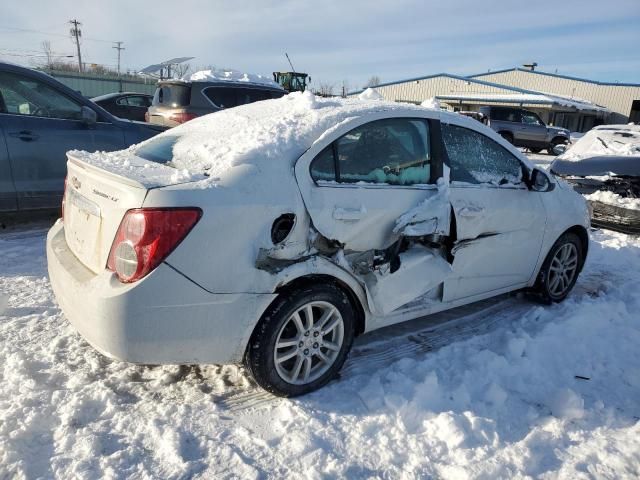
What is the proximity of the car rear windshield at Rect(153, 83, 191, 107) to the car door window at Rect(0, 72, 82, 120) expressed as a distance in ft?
13.4

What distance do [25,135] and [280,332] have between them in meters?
3.98

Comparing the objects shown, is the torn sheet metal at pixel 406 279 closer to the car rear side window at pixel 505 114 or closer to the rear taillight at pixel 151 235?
the rear taillight at pixel 151 235

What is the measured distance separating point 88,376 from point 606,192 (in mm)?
7561

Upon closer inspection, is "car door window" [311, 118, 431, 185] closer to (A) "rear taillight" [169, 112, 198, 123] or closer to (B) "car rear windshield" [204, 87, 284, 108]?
(A) "rear taillight" [169, 112, 198, 123]

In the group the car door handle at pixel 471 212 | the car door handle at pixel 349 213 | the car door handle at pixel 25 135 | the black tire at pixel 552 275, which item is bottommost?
the black tire at pixel 552 275

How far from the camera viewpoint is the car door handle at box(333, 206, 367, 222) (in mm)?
2797

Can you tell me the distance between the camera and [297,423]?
262 centimetres

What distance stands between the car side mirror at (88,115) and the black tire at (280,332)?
157 inches

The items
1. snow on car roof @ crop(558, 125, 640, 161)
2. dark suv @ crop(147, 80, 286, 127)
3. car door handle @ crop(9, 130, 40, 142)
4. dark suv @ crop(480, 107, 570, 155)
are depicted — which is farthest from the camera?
dark suv @ crop(480, 107, 570, 155)

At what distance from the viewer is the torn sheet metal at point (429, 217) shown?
307 centimetres

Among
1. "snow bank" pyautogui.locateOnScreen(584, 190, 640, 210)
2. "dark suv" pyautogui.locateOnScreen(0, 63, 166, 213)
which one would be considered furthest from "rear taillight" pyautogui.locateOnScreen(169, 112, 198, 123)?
"snow bank" pyautogui.locateOnScreen(584, 190, 640, 210)

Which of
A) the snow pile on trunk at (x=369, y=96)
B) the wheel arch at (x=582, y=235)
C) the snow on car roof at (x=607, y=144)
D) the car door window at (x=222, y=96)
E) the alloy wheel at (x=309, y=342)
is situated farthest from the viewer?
the car door window at (x=222, y=96)

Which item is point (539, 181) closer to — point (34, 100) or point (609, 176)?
point (609, 176)

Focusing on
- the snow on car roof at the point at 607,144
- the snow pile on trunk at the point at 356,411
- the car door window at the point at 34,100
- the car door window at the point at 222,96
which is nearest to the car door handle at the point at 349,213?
the snow pile on trunk at the point at 356,411
